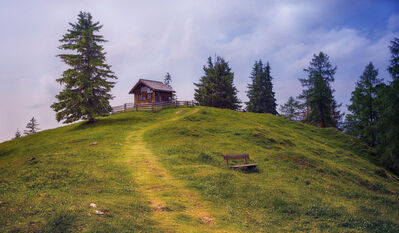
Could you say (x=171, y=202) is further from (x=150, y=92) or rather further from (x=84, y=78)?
(x=150, y=92)

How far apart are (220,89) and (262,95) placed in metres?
12.0

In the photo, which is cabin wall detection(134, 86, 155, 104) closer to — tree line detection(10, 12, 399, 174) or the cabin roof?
the cabin roof

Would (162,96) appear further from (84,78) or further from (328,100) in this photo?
(328,100)

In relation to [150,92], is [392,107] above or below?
below

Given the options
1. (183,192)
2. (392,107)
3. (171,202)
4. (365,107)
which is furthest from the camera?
(365,107)

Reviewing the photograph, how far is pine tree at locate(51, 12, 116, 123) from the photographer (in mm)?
39188

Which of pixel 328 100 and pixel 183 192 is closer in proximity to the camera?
pixel 183 192

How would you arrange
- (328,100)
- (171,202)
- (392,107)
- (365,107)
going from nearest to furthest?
1. (171,202)
2. (392,107)
3. (365,107)
4. (328,100)

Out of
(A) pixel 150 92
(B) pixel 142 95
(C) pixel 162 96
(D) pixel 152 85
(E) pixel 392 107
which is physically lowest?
(E) pixel 392 107

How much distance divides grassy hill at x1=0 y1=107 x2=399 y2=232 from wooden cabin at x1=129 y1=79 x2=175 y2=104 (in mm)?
28995

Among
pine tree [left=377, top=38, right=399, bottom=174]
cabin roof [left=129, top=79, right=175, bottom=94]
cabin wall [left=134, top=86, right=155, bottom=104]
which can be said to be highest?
cabin roof [left=129, top=79, right=175, bottom=94]

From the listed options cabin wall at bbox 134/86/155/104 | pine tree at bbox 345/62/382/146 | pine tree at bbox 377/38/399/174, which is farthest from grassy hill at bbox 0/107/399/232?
cabin wall at bbox 134/86/155/104

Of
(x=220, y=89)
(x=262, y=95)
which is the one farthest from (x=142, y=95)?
(x=262, y=95)

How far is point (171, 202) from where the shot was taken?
12.9 m
